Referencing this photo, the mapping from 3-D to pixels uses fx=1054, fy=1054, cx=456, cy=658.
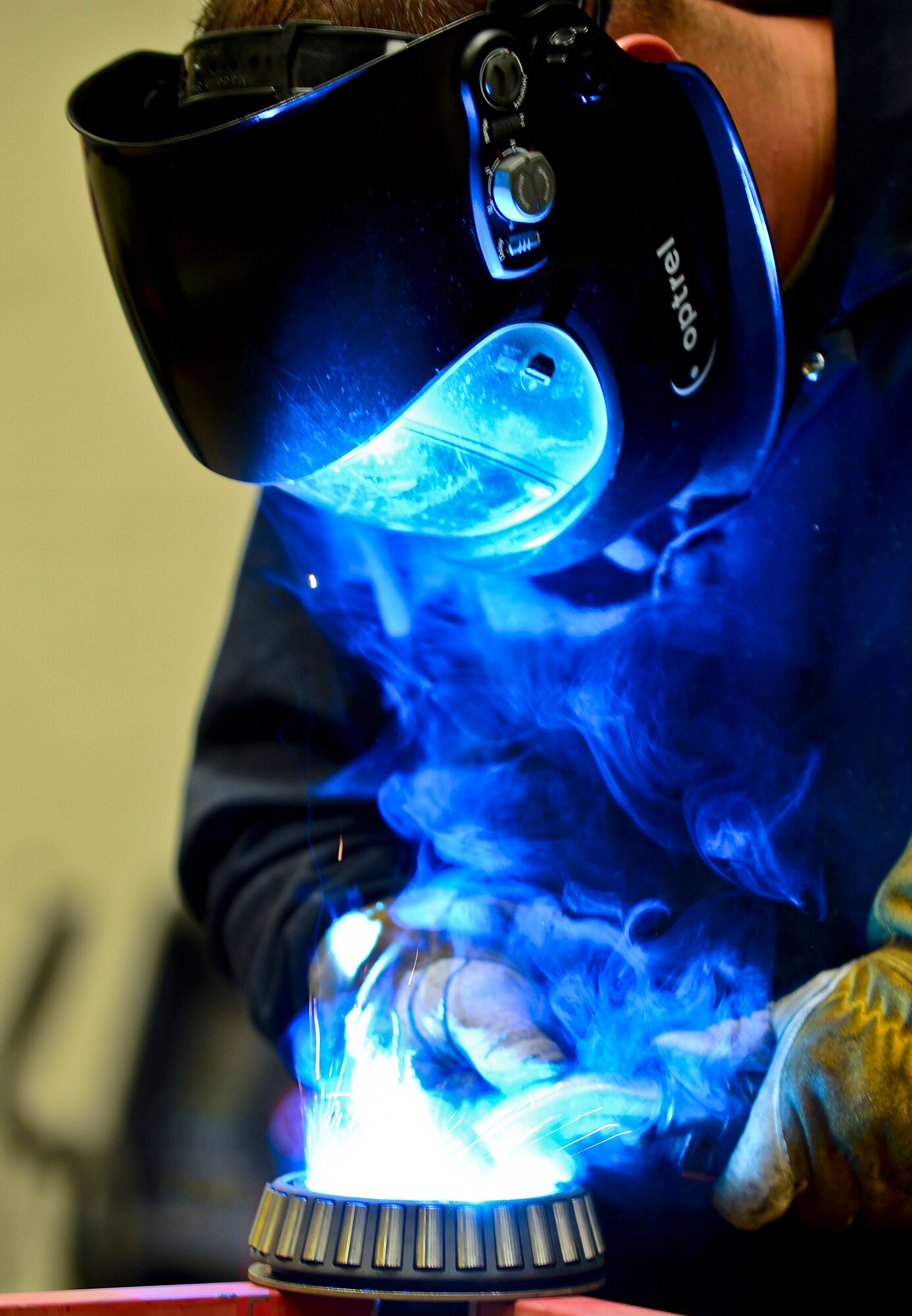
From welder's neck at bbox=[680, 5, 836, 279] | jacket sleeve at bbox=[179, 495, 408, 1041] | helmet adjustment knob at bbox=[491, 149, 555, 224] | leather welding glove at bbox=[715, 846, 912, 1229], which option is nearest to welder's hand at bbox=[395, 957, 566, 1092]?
leather welding glove at bbox=[715, 846, 912, 1229]

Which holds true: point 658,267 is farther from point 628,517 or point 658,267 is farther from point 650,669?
point 650,669

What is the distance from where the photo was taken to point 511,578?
3.85ft

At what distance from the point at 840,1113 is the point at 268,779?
0.90 metres

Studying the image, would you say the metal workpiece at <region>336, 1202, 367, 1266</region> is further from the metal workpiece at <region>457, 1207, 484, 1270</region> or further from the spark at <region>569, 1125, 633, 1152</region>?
the spark at <region>569, 1125, 633, 1152</region>

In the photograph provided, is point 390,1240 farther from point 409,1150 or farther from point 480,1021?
point 480,1021

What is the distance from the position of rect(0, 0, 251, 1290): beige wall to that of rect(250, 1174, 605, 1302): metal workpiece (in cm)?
130

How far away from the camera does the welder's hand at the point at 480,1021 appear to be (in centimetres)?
91

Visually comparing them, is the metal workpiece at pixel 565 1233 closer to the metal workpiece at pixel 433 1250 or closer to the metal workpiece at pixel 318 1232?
the metal workpiece at pixel 433 1250

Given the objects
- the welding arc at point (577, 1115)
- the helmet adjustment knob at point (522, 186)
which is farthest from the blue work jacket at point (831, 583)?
the helmet adjustment knob at point (522, 186)

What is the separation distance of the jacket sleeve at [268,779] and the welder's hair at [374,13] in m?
0.73

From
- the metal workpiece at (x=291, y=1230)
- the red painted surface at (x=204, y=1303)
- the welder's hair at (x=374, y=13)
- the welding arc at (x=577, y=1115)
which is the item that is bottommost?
the welding arc at (x=577, y=1115)

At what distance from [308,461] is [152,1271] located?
1.41 m

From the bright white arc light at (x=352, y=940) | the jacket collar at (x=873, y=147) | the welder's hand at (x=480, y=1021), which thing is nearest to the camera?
the welder's hand at (x=480, y=1021)

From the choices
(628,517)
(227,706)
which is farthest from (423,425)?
(227,706)
